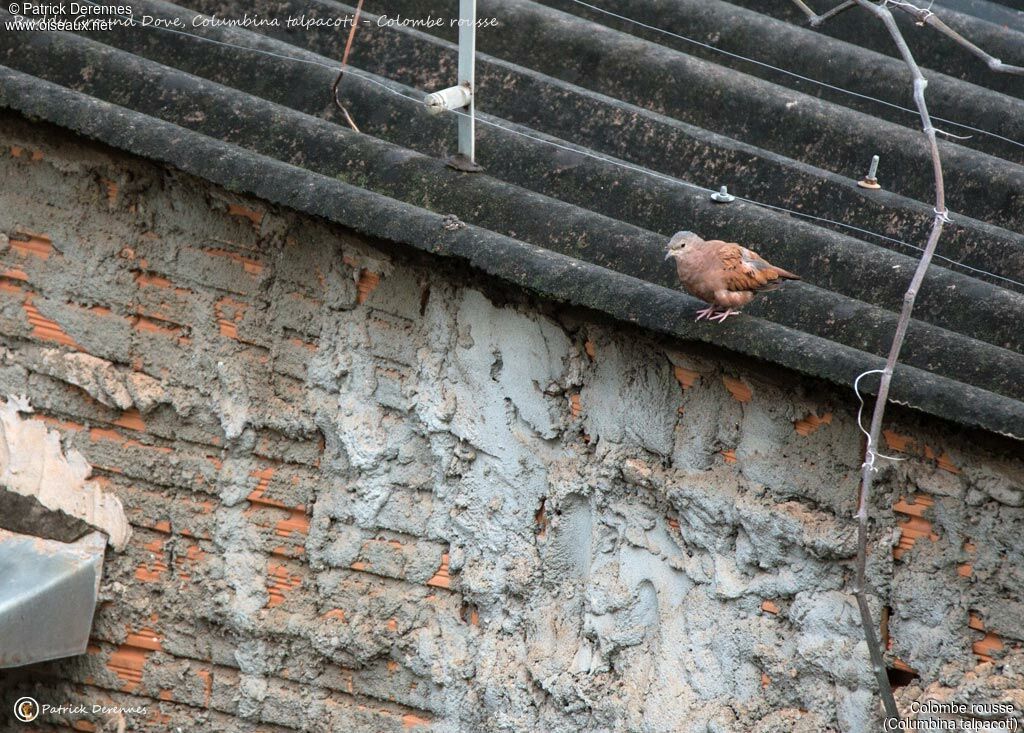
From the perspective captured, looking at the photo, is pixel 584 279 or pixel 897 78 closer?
pixel 584 279

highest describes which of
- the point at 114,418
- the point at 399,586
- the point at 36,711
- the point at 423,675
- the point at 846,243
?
the point at 846,243

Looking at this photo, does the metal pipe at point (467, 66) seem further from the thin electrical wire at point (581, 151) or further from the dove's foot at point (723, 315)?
the dove's foot at point (723, 315)

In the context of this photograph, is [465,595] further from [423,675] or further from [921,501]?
[921,501]


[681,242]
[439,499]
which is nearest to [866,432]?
[681,242]

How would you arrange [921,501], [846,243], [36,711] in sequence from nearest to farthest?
[921,501] → [846,243] → [36,711]

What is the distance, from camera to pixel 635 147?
3695mm

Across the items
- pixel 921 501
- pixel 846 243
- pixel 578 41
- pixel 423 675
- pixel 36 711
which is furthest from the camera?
pixel 578 41

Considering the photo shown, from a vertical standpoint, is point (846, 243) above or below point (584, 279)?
above

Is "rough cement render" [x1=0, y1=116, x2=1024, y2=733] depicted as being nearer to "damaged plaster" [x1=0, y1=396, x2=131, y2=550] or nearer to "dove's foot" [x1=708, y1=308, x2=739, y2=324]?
"damaged plaster" [x1=0, y1=396, x2=131, y2=550]

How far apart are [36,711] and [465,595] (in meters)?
1.54

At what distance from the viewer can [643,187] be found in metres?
3.46

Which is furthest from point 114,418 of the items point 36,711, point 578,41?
point 578,41

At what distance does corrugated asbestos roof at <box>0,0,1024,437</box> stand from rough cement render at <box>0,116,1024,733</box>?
0.19 m

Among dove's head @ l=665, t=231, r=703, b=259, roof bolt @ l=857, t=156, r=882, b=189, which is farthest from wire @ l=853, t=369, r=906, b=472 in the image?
roof bolt @ l=857, t=156, r=882, b=189
